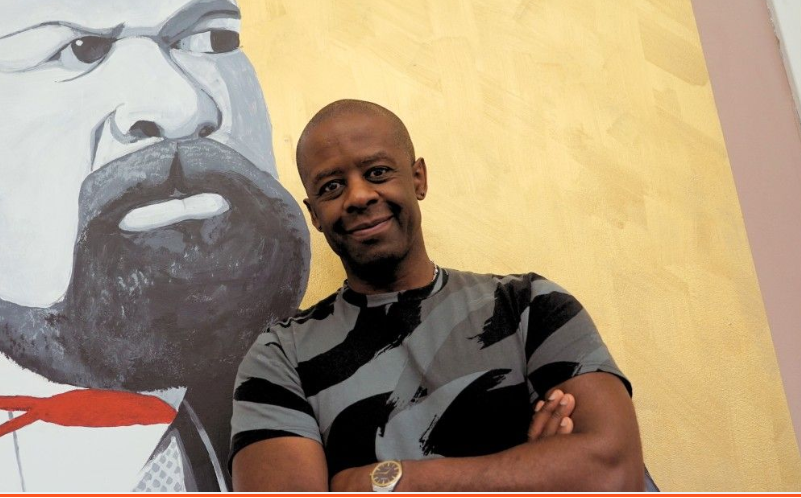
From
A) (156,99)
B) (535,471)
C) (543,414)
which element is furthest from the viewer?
(156,99)

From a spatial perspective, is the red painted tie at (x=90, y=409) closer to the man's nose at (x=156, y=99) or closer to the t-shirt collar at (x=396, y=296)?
the t-shirt collar at (x=396, y=296)

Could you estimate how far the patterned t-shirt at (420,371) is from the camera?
1.46 metres

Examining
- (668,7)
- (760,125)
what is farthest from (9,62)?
(760,125)

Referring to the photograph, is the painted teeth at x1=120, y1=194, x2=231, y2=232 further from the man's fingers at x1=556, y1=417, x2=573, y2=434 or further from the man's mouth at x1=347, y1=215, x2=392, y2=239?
the man's fingers at x1=556, y1=417, x2=573, y2=434

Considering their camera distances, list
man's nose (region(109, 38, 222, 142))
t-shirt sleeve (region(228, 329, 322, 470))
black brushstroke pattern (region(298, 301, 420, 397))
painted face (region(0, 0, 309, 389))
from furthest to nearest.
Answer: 1. man's nose (region(109, 38, 222, 142))
2. painted face (region(0, 0, 309, 389))
3. black brushstroke pattern (region(298, 301, 420, 397))
4. t-shirt sleeve (region(228, 329, 322, 470))

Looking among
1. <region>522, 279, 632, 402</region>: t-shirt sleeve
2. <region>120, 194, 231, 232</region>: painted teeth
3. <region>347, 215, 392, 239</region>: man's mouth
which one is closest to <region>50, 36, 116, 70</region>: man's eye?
<region>120, 194, 231, 232</region>: painted teeth

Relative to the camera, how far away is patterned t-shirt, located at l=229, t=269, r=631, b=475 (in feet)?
4.78

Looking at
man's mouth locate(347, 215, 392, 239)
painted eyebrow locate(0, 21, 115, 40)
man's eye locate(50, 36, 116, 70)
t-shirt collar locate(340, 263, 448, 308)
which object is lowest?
t-shirt collar locate(340, 263, 448, 308)

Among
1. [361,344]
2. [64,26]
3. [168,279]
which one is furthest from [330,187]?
[64,26]

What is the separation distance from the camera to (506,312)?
1.57m

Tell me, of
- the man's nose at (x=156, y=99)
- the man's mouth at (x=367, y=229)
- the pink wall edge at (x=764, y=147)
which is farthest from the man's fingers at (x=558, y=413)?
the man's nose at (x=156, y=99)

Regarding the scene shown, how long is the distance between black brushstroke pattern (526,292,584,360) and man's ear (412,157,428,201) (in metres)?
0.35

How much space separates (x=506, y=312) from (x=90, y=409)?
0.82 metres

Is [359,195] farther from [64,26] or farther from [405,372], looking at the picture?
[64,26]
